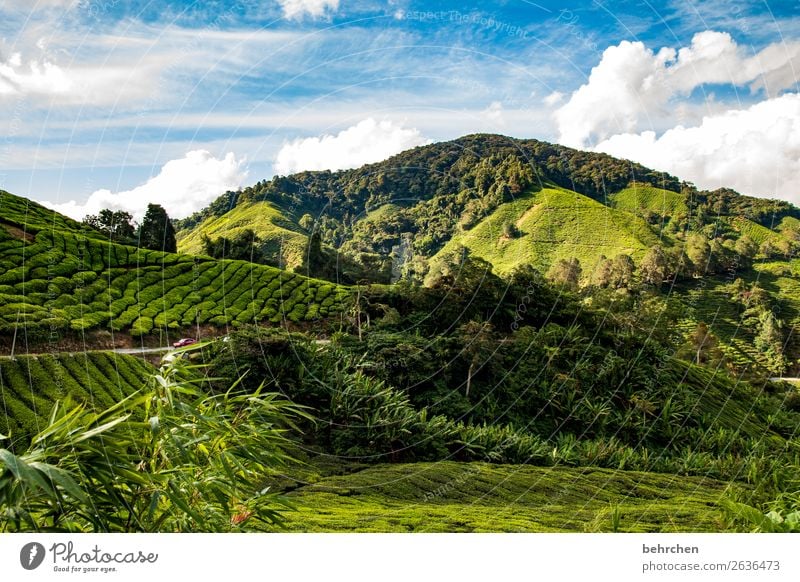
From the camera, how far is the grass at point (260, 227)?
21.0ft

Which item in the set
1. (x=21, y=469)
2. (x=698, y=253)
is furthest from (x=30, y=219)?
(x=698, y=253)

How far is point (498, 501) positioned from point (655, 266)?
5220 mm

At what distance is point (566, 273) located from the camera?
9984 mm

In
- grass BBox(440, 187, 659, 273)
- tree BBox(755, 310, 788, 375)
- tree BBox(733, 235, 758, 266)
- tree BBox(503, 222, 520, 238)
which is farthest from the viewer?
tree BBox(755, 310, 788, 375)

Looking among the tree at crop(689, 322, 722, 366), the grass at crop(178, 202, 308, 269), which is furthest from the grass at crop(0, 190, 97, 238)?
the tree at crop(689, 322, 722, 366)

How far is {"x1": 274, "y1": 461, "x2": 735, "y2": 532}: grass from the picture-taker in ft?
13.9

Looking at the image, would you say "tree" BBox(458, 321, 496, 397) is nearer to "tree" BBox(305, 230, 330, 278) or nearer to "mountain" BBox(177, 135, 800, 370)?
"mountain" BBox(177, 135, 800, 370)

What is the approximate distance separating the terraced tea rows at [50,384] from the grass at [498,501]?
153 centimetres

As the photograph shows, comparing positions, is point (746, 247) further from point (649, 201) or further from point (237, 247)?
point (237, 247)

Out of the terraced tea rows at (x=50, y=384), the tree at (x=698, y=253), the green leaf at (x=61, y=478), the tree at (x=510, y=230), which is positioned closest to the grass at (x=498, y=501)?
the terraced tea rows at (x=50, y=384)

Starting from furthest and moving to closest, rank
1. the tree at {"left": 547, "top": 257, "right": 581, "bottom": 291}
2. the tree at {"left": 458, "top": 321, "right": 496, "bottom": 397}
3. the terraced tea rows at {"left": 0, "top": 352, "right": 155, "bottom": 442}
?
the tree at {"left": 547, "top": 257, "right": 581, "bottom": 291} → the tree at {"left": 458, "top": 321, "right": 496, "bottom": 397} → the terraced tea rows at {"left": 0, "top": 352, "right": 155, "bottom": 442}

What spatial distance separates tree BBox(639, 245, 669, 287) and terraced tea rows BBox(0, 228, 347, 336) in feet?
14.5

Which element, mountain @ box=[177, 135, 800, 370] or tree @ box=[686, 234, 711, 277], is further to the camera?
tree @ box=[686, 234, 711, 277]

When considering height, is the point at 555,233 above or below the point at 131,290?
above
